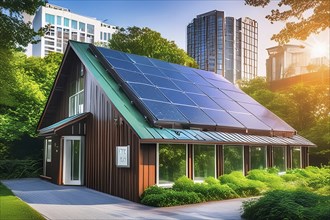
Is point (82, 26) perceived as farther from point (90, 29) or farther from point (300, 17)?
point (300, 17)

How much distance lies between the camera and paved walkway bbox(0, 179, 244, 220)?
408 inches

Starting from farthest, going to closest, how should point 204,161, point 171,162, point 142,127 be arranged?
point 204,161, point 171,162, point 142,127

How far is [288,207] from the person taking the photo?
363 inches

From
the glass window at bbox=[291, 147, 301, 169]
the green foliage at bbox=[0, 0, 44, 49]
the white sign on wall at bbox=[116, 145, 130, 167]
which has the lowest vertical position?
the glass window at bbox=[291, 147, 301, 169]

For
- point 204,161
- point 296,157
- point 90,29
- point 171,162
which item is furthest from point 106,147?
point 90,29

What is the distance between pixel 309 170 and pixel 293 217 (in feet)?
41.3

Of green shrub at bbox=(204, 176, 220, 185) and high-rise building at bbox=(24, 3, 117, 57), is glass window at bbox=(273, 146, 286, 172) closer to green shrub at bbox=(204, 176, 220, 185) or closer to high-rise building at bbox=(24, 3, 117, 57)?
green shrub at bbox=(204, 176, 220, 185)

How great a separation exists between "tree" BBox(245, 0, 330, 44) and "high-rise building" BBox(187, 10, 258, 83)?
3086cm

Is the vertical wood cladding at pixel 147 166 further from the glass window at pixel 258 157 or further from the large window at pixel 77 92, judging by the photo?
the large window at pixel 77 92

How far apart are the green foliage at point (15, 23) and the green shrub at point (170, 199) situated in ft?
27.5

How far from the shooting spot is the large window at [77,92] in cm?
1980

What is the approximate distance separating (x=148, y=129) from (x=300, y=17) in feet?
21.6

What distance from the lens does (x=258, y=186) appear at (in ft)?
50.2

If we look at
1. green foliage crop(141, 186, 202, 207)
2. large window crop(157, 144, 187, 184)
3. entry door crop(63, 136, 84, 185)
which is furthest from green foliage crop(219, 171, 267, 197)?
entry door crop(63, 136, 84, 185)
